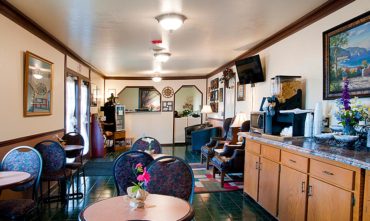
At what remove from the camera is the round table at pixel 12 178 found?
227 cm

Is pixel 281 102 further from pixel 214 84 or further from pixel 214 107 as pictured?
pixel 214 84

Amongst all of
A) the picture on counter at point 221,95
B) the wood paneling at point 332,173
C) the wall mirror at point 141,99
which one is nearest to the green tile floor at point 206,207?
the wood paneling at point 332,173

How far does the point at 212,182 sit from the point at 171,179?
9.30 ft

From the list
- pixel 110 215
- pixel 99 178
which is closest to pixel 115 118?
pixel 99 178

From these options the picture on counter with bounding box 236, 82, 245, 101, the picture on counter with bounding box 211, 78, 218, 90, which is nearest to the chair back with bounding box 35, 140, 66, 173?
the picture on counter with bounding box 236, 82, 245, 101

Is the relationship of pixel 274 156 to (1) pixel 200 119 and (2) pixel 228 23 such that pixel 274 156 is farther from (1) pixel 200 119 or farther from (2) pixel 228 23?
(1) pixel 200 119

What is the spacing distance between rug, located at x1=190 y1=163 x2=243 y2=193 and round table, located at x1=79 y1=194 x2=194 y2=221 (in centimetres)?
271

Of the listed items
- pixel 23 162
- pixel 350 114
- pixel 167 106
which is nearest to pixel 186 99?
pixel 167 106

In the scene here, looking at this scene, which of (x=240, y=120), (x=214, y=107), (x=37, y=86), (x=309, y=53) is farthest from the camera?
(x=214, y=107)

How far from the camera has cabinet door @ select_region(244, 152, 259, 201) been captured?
367 cm

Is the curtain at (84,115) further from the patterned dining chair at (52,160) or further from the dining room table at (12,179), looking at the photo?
the dining room table at (12,179)

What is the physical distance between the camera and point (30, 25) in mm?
3695

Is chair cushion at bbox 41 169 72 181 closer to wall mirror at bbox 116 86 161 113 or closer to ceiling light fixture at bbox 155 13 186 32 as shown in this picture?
ceiling light fixture at bbox 155 13 186 32

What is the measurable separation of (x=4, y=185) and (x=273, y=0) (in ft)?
10.4
